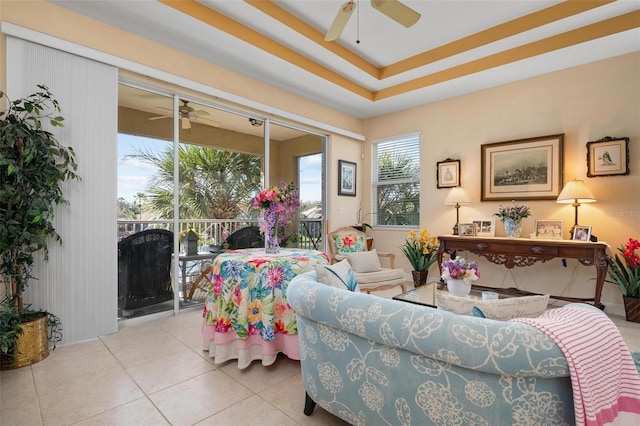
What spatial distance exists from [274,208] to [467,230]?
2.90 metres

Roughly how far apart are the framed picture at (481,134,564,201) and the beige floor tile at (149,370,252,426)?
3855mm

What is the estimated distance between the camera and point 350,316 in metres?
1.28

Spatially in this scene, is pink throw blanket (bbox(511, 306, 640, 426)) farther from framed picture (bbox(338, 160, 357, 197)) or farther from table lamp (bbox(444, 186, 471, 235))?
framed picture (bbox(338, 160, 357, 197))

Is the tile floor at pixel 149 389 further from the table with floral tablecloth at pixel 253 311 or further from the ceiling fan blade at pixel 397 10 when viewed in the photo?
the ceiling fan blade at pixel 397 10

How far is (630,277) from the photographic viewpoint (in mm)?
3002

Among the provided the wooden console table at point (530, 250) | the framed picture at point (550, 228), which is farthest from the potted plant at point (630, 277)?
the framed picture at point (550, 228)

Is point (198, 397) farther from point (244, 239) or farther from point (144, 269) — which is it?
point (244, 239)

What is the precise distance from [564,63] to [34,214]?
5246 mm

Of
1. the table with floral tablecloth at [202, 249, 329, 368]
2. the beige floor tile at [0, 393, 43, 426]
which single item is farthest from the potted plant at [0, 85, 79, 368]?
the table with floral tablecloth at [202, 249, 329, 368]

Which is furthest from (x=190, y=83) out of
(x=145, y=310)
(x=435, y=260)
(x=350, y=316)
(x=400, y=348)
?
(x=435, y=260)

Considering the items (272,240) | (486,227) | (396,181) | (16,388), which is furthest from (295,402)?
(396,181)

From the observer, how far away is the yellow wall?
3.26 metres

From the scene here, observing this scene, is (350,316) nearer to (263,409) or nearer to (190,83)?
(263,409)

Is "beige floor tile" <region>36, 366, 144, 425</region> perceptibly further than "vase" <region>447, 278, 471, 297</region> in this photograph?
No
